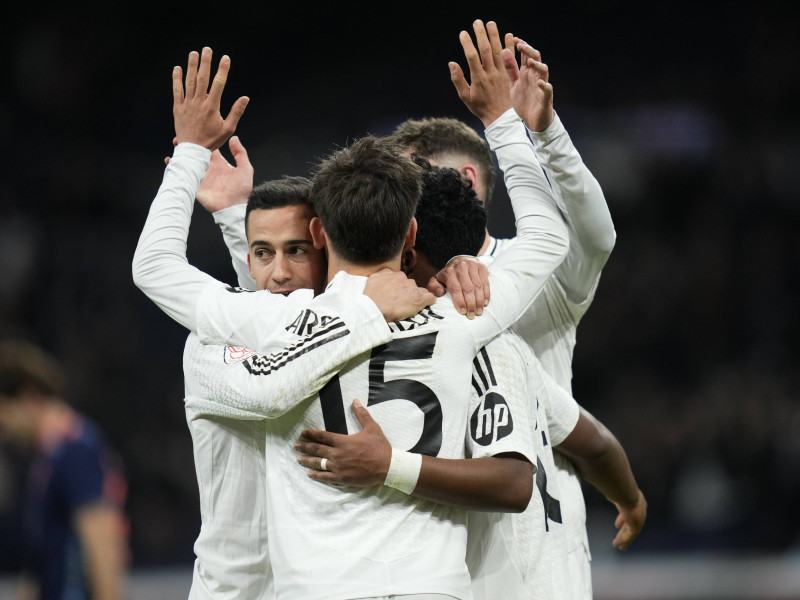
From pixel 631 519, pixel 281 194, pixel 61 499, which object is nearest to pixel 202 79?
pixel 281 194

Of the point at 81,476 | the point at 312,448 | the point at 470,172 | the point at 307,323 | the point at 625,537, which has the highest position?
the point at 470,172

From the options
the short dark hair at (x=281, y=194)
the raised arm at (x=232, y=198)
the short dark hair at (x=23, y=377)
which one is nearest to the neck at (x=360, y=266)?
the short dark hair at (x=281, y=194)

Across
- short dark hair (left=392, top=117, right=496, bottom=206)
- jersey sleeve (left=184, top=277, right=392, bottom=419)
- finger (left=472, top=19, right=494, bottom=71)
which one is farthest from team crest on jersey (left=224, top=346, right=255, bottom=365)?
short dark hair (left=392, top=117, right=496, bottom=206)

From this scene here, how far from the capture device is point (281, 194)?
306 centimetres

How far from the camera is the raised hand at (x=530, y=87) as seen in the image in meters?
2.97

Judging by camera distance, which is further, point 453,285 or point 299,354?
point 453,285

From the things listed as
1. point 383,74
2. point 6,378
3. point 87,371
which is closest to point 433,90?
point 383,74

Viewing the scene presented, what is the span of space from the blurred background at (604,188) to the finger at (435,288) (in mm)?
6976

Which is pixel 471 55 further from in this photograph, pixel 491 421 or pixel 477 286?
pixel 491 421

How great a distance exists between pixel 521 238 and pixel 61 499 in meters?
3.72

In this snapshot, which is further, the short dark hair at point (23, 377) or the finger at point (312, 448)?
the short dark hair at point (23, 377)

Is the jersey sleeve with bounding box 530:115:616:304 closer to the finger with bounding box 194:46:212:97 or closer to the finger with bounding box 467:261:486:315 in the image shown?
the finger with bounding box 467:261:486:315

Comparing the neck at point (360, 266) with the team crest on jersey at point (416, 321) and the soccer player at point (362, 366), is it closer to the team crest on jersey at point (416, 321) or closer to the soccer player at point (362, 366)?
the soccer player at point (362, 366)

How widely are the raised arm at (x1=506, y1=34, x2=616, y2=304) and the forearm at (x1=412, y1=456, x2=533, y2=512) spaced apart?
882mm
